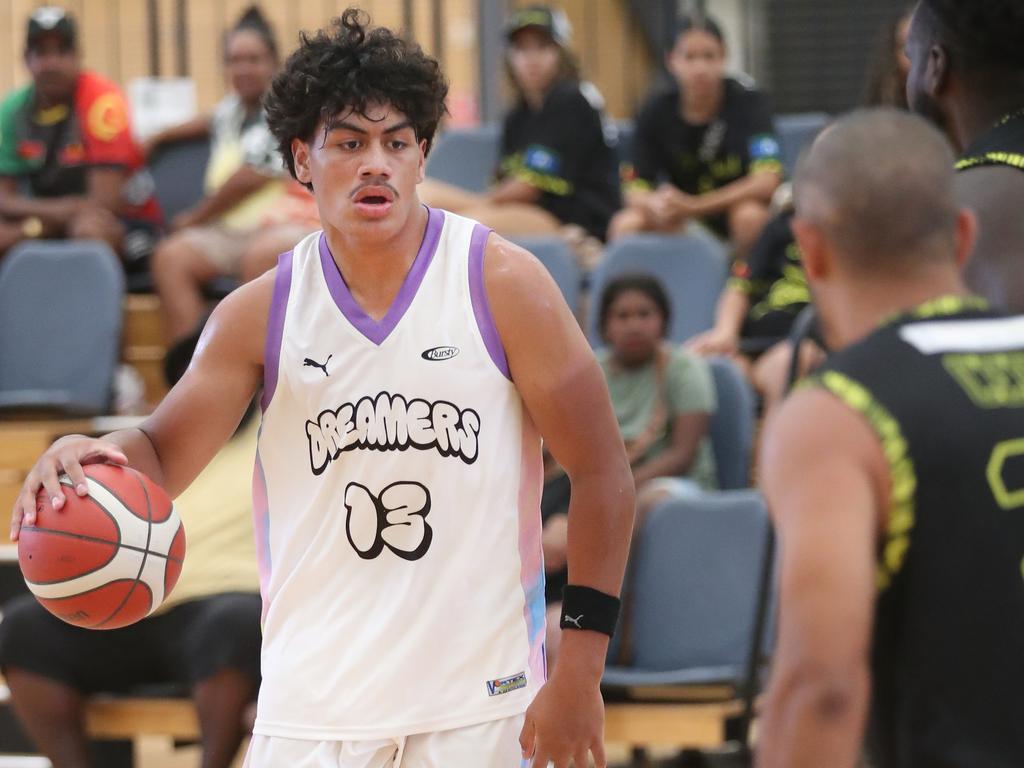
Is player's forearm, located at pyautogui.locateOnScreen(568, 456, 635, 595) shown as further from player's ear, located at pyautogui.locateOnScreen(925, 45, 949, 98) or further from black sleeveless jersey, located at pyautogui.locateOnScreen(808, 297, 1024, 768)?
black sleeveless jersey, located at pyautogui.locateOnScreen(808, 297, 1024, 768)

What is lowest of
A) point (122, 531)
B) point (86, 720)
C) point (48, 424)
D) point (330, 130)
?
point (86, 720)

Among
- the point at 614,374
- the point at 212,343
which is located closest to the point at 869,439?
the point at 212,343

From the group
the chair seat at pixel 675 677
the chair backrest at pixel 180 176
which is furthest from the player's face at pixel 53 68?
the chair seat at pixel 675 677

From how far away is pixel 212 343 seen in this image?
2.88 m

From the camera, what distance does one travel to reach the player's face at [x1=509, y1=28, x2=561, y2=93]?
6.95 m

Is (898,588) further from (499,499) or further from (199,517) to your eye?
(199,517)

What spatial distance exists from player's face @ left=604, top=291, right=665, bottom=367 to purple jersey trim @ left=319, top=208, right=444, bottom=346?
261 cm

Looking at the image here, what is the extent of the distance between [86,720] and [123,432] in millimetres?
2092

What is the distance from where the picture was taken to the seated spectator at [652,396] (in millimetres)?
5133

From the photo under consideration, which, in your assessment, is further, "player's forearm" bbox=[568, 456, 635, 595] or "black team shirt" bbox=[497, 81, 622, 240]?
"black team shirt" bbox=[497, 81, 622, 240]

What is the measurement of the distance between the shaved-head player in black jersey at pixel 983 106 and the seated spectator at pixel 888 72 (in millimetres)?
1772

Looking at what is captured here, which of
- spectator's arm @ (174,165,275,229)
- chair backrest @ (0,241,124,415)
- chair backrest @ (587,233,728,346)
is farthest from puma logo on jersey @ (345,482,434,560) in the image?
spectator's arm @ (174,165,275,229)

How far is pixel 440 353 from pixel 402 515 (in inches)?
11.5

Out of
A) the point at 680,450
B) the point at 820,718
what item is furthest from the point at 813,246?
the point at 680,450
